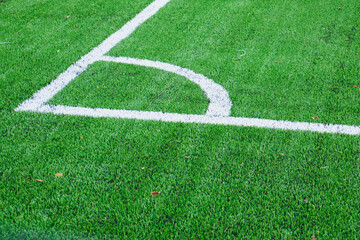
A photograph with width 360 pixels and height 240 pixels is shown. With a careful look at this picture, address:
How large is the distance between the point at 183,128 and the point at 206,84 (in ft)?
2.31

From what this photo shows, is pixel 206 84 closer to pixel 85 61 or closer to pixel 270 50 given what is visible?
pixel 270 50

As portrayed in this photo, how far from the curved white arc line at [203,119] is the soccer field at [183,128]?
0.6 inches

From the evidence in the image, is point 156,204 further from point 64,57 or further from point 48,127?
point 64,57

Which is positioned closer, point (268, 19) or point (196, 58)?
point (196, 58)

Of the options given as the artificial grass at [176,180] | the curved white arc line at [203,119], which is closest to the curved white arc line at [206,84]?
the curved white arc line at [203,119]

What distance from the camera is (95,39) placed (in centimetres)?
409

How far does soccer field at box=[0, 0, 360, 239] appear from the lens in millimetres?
1911

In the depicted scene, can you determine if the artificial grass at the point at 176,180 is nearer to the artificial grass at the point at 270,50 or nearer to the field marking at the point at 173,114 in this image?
the field marking at the point at 173,114

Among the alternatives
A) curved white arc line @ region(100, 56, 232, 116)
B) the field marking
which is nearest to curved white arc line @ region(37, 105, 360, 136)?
the field marking

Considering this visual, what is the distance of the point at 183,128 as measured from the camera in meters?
2.58

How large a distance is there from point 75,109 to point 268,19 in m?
2.85

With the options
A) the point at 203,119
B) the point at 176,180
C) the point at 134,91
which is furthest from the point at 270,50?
the point at 176,180

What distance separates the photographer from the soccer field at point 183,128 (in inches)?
75.2

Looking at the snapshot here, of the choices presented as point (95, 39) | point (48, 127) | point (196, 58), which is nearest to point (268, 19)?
point (196, 58)
